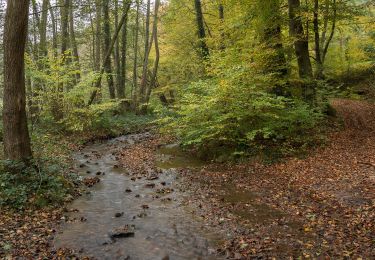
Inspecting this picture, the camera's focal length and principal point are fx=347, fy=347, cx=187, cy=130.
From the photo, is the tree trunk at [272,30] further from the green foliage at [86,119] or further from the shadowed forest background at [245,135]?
the green foliage at [86,119]

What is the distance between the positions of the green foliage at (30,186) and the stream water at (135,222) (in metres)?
0.54

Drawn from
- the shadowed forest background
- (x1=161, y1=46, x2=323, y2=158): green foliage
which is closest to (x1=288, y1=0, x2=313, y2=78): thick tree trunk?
the shadowed forest background

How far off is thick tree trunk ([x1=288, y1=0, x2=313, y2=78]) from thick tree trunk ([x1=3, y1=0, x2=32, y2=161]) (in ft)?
29.2

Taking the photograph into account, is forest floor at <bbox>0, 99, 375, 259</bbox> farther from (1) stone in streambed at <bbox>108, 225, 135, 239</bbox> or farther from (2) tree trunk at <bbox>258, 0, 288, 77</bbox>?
(2) tree trunk at <bbox>258, 0, 288, 77</bbox>

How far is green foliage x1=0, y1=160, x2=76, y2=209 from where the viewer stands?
7415 millimetres

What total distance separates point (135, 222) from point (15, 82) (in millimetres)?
4343

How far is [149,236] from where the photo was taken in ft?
21.6

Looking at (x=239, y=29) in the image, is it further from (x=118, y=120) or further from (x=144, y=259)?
(x=144, y=259)

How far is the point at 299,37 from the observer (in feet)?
42.4

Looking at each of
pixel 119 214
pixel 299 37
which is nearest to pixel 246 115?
pixel 299 37

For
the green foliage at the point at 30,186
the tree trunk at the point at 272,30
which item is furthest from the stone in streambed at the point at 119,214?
the tree trunk at the point at 272,30

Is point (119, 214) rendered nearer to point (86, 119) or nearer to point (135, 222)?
point (135, 222)

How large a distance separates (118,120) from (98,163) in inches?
359

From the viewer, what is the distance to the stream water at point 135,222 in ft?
19.8
